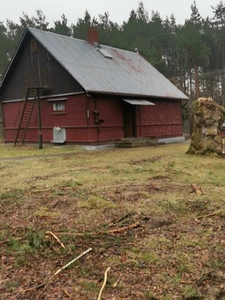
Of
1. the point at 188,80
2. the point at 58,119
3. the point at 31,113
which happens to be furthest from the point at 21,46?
the point at 188,80

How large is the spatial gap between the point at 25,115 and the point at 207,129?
11285 mm

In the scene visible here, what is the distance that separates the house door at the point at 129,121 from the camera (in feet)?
60.7

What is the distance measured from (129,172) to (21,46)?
14.0m

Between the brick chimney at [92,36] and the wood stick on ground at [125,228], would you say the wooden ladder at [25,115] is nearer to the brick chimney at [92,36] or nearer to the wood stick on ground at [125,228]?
the brick chimney at [92,36]

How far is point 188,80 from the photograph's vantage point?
132 feet

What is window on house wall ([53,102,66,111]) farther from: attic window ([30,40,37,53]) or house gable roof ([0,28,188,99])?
attic window ([30,40,37,53])

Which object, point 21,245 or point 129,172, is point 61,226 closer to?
point 21,245

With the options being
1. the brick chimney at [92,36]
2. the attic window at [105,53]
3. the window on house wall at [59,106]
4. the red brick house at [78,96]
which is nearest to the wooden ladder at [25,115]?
the red brick house at [78,96]

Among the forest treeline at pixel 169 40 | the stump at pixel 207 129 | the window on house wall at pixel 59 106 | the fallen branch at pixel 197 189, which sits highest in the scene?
the forest treeline at pixel 169 40

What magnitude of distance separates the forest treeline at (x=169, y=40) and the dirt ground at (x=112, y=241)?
1199 inches

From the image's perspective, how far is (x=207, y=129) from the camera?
10961 mm

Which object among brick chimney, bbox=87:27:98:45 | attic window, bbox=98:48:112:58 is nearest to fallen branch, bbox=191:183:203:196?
attic window, bbox=98:48:112:58

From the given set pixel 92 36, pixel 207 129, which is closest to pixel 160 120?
pixel 92 36

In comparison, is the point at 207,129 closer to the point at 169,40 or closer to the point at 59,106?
the point at 59,106
